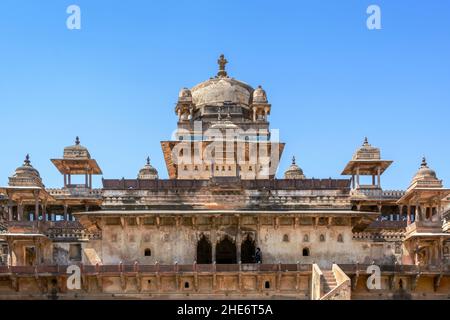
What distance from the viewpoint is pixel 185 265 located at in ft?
140

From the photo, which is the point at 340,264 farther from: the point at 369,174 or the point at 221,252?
the point at 369,174

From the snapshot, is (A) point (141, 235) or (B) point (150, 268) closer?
(B) point (150, 268)

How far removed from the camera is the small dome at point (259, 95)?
6062cm

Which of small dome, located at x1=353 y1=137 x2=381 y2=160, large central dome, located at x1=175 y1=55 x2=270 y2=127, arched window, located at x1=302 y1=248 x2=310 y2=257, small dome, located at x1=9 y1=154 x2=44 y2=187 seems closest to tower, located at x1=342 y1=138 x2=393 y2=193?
small dome, located at x1=353 y1=137 x2=381 y2=160

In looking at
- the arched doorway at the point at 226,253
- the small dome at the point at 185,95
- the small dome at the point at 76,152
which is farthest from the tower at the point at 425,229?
the small dome at the point at 76,152

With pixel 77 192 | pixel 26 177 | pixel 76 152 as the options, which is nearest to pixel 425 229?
pixel 26 177

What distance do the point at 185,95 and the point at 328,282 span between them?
2368 centimetres

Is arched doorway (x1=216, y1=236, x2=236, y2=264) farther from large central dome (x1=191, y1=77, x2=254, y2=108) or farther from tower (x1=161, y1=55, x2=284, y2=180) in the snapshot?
large central dome (x1=191, y1=77, x2=254, y2=108)

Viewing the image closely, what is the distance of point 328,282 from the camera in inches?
1625

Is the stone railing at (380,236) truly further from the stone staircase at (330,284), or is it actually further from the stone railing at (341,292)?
→ the stone railing at (341,292)

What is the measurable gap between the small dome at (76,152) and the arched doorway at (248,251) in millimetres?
17301

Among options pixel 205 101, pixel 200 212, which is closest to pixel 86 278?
pixel 200 212

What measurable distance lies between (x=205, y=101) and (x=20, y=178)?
61.9 ft
